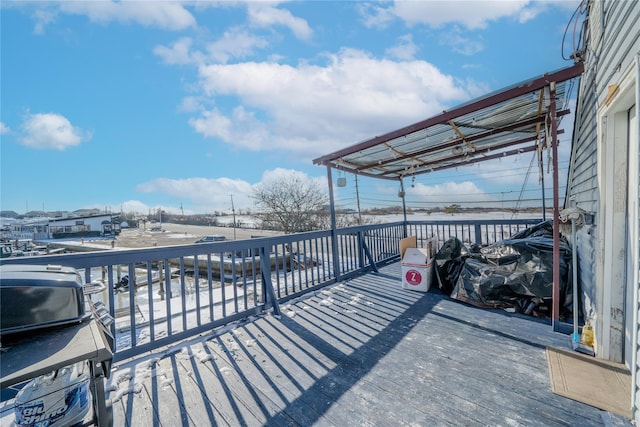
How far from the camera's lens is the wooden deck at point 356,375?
148cm

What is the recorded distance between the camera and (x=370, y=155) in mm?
4367

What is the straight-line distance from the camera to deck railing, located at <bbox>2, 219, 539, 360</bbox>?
6.73ft

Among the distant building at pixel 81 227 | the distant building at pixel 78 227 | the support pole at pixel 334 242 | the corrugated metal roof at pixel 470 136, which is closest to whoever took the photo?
the corrugated metal roof at pixel 470 136

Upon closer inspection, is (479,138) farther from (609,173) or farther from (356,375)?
(356,375)

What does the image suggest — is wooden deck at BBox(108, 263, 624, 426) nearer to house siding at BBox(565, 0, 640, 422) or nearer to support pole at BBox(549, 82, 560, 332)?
support pole at BBox(549, 82, 560, 332)

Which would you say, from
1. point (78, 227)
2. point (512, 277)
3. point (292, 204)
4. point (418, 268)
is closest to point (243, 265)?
point (418, 268)

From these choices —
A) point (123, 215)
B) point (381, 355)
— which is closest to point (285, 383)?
point (381, 355)

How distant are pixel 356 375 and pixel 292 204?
45.5 feet

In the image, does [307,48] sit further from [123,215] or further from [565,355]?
[123,215]

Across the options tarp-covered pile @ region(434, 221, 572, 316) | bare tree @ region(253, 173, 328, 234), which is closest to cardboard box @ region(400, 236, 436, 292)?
tarp-covered pile @ region(434, 221, 572, 316)

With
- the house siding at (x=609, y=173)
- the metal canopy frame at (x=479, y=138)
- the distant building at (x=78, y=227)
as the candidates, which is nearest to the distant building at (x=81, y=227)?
the distant building at (x=78, y=227)

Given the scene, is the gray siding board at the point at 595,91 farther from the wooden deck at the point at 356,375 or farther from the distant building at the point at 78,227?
the distant building at the point at 78,227

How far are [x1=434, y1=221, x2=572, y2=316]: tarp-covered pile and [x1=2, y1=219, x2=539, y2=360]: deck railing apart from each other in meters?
1.16

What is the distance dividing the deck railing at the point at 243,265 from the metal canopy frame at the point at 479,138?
2.56ft
